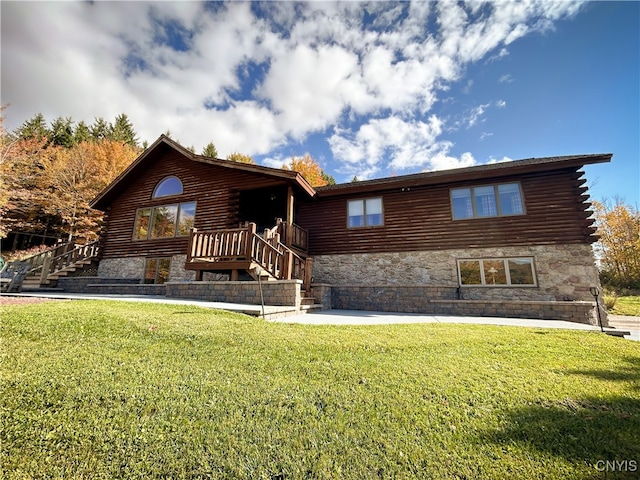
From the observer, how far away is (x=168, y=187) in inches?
549

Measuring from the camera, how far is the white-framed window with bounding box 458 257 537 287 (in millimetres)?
9692

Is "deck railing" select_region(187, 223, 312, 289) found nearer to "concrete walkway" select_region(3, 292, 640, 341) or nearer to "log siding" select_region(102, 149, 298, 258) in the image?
"concrete walkway" select_region(3, 292, 640, 341)

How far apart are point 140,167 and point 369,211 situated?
12.3 metres

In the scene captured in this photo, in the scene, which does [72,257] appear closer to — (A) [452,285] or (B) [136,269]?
(B) [136,269]

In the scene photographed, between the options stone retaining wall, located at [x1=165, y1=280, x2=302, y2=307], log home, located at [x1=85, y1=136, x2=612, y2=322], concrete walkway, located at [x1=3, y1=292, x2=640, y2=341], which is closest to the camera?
concrete walkway, located at [x1=3, y1=292, x2=640, y2=341]

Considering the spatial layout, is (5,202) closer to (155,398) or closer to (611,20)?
(155,398)

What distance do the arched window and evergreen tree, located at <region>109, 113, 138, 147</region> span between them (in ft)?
83.4

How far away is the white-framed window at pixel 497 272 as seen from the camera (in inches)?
382

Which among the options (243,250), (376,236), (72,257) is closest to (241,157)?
(72,257)

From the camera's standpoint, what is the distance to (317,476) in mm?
1712

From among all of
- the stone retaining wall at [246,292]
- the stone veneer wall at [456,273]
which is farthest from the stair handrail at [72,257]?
the stone veneer wall at [456,273]

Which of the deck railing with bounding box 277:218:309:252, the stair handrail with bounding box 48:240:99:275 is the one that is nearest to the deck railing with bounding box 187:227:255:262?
A: the deck railing with bounding box 277:218:309:252

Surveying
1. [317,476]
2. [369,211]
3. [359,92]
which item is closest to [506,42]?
[359,92]

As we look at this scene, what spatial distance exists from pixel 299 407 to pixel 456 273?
9623mm
